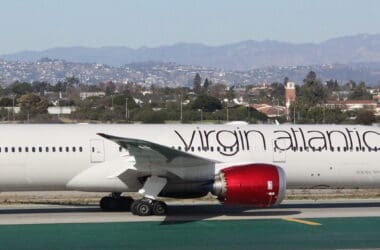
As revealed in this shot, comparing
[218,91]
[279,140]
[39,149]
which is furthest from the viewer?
[218,91]

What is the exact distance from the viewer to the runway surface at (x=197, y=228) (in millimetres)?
19125

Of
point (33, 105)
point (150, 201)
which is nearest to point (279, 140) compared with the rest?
point (150, 201)

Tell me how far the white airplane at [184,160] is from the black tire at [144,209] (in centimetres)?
3

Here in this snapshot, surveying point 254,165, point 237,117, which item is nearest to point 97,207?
point 254,165

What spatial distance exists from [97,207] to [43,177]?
119 inches

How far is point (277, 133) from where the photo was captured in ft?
81.7

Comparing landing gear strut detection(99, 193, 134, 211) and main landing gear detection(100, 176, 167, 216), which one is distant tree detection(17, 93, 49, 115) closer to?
landing gear strut detection(99, 193, 134, 211)

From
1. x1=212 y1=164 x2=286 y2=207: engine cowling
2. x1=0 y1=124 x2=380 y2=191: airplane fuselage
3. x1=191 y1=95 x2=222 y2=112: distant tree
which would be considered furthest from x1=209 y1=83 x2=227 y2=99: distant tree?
x1=212 y1=164 x2=286 y2=207: engine cowling

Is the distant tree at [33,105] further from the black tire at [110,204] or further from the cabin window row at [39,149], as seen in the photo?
the cabin window row at [39,149]

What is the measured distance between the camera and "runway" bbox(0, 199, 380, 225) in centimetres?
2320

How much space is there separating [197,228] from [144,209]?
7.77 ft

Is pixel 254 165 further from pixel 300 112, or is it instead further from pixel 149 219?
pixel 300 112

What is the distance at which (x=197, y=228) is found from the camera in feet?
70.5

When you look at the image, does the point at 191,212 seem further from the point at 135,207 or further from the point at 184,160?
the point at 184,160
